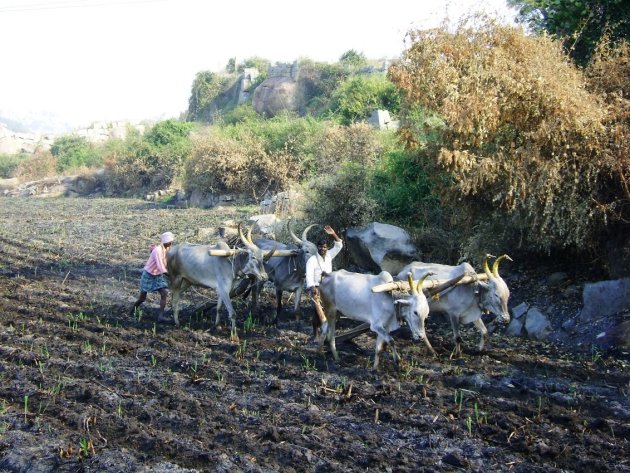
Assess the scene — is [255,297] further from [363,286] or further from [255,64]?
[255,64]

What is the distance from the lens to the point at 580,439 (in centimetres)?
659

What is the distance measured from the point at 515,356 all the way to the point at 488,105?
3660 millimetres

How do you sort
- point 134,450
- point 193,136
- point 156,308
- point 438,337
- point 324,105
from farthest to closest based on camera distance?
1. point 324,105
2. point 193,136
3. point 156,308
4. point 438,337
5. point 134,450

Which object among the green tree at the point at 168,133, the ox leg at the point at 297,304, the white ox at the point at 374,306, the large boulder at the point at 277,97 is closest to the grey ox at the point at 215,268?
the ox leg at the point at 297,304

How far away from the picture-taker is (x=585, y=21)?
13.1 metres

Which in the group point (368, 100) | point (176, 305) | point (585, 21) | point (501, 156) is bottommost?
point (176, 305)

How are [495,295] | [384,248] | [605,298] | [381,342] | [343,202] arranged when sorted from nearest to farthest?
[381,342], [495,295], [605,298], [384,248], [343,202]

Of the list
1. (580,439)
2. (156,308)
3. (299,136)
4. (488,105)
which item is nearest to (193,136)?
(299,136)

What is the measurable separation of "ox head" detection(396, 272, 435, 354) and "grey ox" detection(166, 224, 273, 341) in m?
2.66

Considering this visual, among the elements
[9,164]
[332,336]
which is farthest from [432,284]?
[9,164]

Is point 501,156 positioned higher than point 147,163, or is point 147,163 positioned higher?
point 501,156

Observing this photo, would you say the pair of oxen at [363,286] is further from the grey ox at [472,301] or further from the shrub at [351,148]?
the shrub at [351,148]

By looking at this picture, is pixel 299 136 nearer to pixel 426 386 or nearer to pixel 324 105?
pixel 324 105

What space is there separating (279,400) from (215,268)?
12.7 feet
